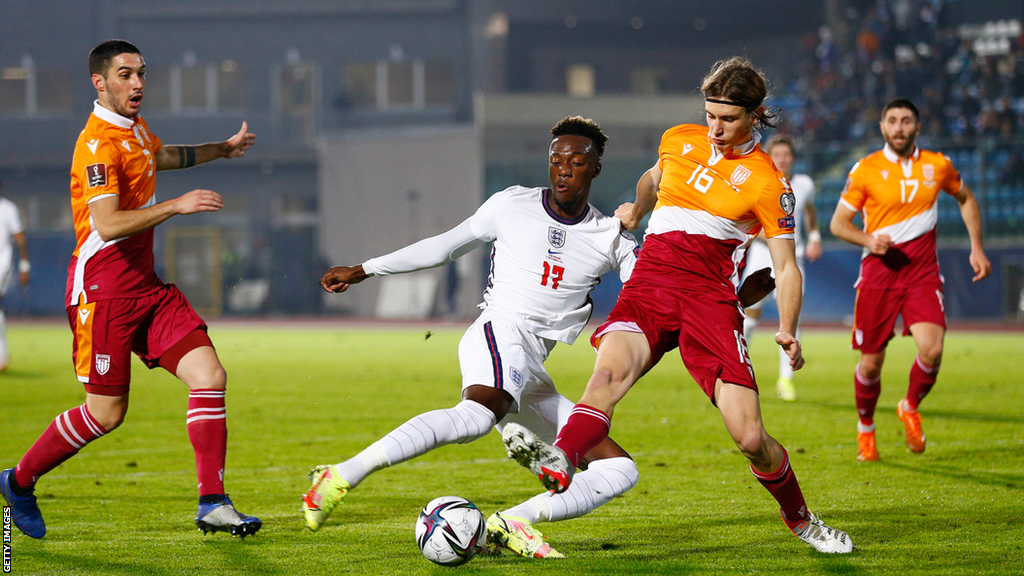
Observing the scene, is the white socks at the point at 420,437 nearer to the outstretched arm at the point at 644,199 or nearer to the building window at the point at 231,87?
the outstretched arm at the point at 644,199

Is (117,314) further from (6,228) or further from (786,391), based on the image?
(6,228)

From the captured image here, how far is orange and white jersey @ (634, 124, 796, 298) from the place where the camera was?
446 centimetres

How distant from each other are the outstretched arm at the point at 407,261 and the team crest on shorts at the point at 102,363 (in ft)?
3.32

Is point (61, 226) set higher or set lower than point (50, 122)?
lower

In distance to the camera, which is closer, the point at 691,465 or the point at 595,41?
the point at 691,465

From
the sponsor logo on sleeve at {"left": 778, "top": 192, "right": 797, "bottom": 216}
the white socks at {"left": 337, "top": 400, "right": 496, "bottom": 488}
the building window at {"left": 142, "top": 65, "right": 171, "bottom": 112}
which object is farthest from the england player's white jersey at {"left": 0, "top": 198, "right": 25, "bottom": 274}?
the building window at {"left": 142, "top": 65, "right": 171, "bottom": 112}

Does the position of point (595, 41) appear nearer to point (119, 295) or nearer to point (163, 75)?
point (163, 75)

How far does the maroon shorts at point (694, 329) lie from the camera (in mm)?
4367

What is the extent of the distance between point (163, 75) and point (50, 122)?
442 cm

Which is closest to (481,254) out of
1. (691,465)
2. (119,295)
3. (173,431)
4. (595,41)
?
(595,41)

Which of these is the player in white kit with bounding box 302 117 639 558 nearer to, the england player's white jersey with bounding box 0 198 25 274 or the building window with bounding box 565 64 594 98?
the england player's white jersey with bounding box 0 198 25 274

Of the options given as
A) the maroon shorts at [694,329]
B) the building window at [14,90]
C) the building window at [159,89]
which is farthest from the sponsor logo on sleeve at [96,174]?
the building window at [14,90]

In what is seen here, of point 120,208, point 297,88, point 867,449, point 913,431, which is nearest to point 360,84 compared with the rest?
point 297,88

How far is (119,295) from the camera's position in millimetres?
4820
